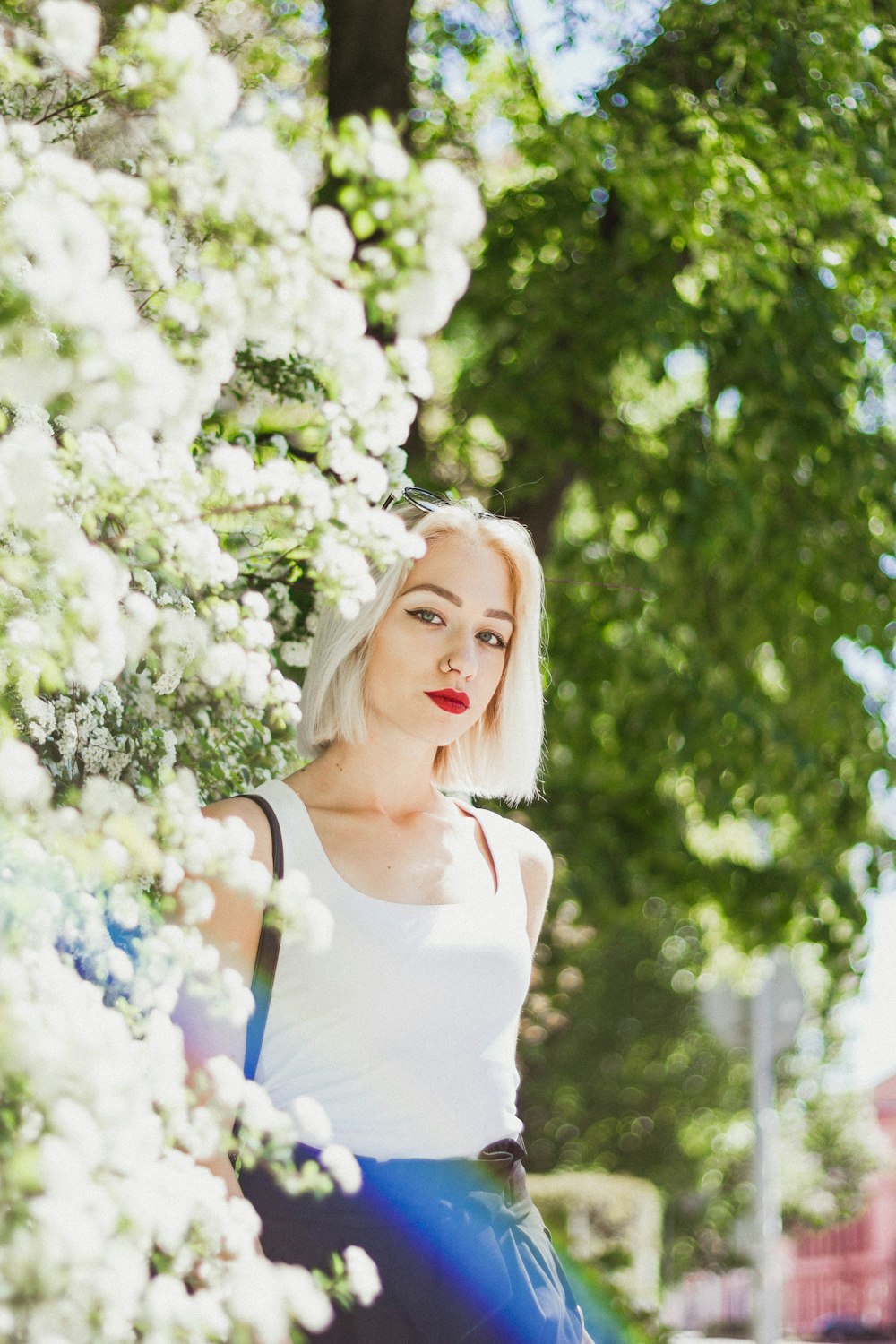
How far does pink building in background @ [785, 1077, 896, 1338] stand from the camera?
41.1 meters

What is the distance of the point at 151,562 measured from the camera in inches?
65.2

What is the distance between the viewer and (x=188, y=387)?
4.20 ft

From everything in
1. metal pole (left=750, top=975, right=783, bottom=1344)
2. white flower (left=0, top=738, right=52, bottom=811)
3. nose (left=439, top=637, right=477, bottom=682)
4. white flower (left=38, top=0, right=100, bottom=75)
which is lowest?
metal pole (left=750, top=975, right=783, bottom=1344)

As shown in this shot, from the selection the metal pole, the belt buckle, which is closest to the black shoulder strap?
the belt buckle

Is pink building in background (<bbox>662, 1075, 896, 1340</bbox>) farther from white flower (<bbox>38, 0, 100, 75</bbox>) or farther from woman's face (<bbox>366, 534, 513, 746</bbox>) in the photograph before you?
white flower (<bbox>38, 0, 100, 75</bbox>)

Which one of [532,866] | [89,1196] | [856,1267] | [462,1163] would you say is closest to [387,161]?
Answer: [89,1196]

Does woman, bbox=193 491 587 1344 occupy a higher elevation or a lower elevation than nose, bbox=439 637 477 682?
lower

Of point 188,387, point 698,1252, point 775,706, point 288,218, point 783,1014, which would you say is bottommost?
point 698,1252

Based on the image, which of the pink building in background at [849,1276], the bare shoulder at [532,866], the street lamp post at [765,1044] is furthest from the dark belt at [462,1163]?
the pink building in background at [849,1276]

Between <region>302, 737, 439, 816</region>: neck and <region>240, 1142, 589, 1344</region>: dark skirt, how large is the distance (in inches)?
22.5

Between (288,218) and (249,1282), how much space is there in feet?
2.78

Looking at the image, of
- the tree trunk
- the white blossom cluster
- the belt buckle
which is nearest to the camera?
the white blossom cluster

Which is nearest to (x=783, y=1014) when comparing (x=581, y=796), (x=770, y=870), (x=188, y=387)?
(x=770, y=870)

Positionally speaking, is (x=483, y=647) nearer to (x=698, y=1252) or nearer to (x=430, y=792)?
(x=430, y=792)
